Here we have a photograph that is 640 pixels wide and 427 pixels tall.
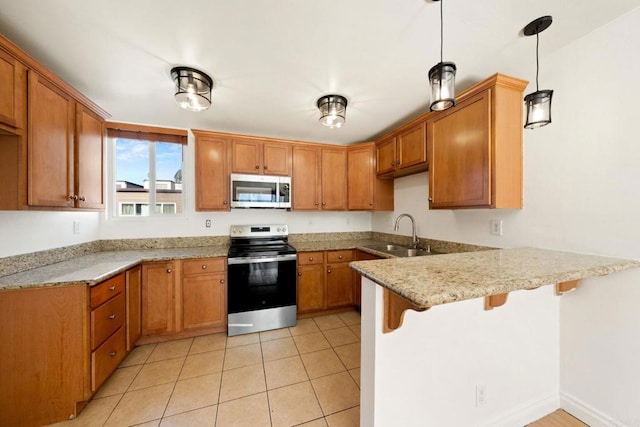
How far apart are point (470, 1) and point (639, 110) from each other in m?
1.07

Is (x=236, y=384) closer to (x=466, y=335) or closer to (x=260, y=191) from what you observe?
(x=466, y=335)

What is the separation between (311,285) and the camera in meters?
2.91

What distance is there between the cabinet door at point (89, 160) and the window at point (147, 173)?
0.50 metres

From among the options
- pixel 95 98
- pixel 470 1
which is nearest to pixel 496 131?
pixel 470 1

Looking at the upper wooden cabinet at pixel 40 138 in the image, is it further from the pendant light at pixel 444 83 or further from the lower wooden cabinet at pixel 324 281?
the pendant light at pixel 444 83

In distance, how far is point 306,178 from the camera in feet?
10.3


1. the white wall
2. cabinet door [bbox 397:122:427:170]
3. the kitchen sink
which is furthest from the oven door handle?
the white wall

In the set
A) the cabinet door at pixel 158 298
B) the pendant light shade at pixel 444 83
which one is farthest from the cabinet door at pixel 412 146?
the cabinet door at pixel 158 298

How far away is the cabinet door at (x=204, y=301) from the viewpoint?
2.45 m

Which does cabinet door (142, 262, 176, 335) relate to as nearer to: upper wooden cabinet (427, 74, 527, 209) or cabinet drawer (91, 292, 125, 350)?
cabinet drawer (91, 292, 125, 350)

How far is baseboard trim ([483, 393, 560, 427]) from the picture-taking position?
142 centimetres

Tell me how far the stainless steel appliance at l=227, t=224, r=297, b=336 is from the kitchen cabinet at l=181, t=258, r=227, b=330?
10 centimetres

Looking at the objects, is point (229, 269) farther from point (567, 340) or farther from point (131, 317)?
point (567, 340)

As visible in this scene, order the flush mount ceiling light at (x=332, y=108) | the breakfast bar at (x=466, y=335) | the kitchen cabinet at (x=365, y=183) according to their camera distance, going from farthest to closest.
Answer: the kitchen cabinet at (x=365, y=183)
the flush mount ceiling light at (x=332, y=108)
the breakfast bar at (x=466, y=335)
